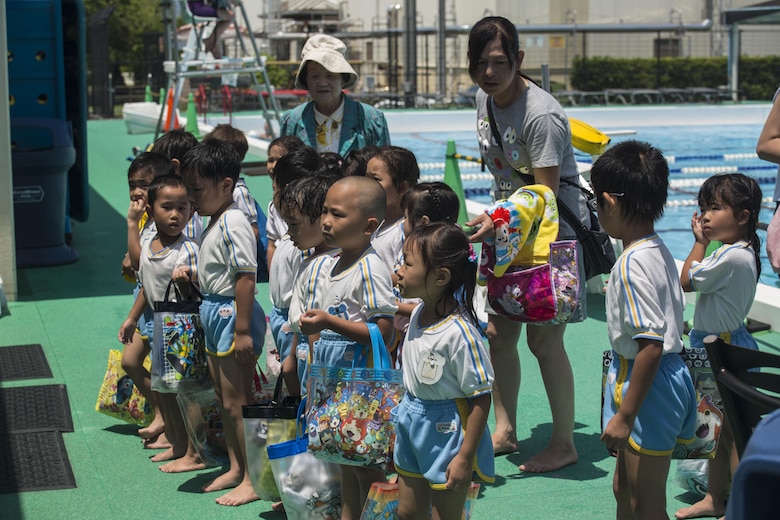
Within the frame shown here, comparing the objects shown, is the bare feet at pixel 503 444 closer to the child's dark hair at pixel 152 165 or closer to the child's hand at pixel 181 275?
the child's hand at pixel 181 275

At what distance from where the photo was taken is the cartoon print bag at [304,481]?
3.67 meters

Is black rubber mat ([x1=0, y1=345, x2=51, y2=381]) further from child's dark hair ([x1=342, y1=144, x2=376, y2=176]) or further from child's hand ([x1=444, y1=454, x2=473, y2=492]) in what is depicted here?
child's hand ([x1=444, y1=454, x2=473, y2=492])

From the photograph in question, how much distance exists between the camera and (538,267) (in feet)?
13.8

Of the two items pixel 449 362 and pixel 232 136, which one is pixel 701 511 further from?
pixel 232 136

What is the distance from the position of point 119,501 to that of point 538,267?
1964 millimetres

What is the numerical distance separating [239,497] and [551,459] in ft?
4.41

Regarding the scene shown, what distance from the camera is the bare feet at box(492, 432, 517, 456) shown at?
15.6 feet

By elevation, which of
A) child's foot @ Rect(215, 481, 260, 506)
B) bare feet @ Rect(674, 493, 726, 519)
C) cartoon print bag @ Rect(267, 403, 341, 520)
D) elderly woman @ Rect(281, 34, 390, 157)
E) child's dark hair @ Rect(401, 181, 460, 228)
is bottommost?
child's foot @ Rect(215, 481, 260, 506)

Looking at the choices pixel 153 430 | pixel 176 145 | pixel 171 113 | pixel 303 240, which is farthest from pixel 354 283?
pixel 171 113

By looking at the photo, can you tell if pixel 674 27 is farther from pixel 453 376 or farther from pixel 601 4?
pixel 453 376

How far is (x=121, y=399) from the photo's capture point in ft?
17.0

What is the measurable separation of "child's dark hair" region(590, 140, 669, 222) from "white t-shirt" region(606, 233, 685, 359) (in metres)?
0.09

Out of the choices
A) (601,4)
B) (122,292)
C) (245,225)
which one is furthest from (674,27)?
(245,225)

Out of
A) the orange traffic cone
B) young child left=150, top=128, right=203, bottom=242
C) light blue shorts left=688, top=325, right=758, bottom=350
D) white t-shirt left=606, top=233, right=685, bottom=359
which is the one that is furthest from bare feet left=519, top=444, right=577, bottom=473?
the orange traffic cone
